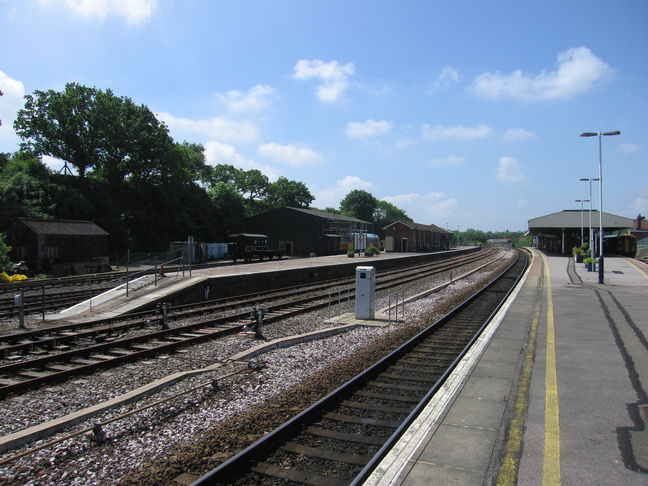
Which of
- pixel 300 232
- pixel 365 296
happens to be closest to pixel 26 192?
pixel 300 232

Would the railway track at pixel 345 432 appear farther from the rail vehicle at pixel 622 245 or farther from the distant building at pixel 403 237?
the distant building at pixel 403 237

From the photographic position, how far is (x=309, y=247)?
2157 inches

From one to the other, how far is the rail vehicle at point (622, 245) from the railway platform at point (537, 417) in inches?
1750

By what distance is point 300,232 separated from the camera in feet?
182

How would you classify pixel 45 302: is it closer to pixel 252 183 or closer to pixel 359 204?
pixel 252 183

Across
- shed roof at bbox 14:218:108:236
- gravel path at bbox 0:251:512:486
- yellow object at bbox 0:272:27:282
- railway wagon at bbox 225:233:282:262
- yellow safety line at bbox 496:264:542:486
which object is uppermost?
shed roof at bbox 14:218:108:236

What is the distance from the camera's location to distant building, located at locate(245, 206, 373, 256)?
54.3 meters

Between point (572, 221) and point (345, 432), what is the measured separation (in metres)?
53.2

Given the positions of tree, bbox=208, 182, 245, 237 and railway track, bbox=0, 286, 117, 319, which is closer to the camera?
railway track, bbox=0, 286, 117, 319

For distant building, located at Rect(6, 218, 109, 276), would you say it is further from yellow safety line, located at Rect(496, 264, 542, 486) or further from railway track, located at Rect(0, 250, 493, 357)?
yellow safety line, located at Rect(496, 264, 542, 486)

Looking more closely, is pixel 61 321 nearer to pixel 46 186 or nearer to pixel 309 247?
pixel 46 186

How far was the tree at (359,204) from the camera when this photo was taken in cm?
12681

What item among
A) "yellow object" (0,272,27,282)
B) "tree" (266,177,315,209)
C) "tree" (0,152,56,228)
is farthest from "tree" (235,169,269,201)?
"yellow object" (0,272,27,282)

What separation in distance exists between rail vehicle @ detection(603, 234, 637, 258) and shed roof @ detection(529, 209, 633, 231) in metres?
1.51
